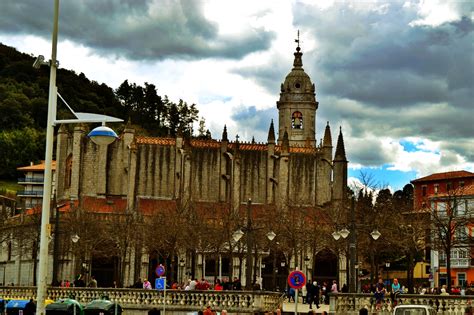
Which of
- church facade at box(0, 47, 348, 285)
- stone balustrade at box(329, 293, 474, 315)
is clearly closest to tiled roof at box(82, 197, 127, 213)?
church facade at box(0, 47, 348, 285)

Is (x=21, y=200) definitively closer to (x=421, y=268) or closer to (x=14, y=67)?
(x=421, y=268)

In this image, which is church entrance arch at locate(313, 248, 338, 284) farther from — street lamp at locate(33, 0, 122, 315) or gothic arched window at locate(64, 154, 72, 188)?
street lamp at locate(33, 0, 122, 315)

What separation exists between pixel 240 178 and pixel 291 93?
1861cm

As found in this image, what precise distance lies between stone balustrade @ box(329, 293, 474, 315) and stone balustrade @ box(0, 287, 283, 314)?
13.5 feet

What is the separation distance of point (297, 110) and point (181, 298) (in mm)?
71059

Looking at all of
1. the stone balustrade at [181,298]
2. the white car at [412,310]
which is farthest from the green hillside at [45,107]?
the white car at [412,310]

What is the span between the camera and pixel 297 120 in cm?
10969

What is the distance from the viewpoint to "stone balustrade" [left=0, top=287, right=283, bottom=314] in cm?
3834

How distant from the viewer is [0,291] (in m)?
49.8

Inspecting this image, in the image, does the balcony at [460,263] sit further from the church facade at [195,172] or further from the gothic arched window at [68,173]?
the gothic arched window at [68,173]

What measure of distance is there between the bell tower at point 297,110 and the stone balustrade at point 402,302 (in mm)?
72543

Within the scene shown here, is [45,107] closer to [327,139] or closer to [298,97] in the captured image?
[298,97]

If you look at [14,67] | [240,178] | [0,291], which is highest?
[14,67]

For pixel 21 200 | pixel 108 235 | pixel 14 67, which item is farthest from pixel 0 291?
pixel 14 67
